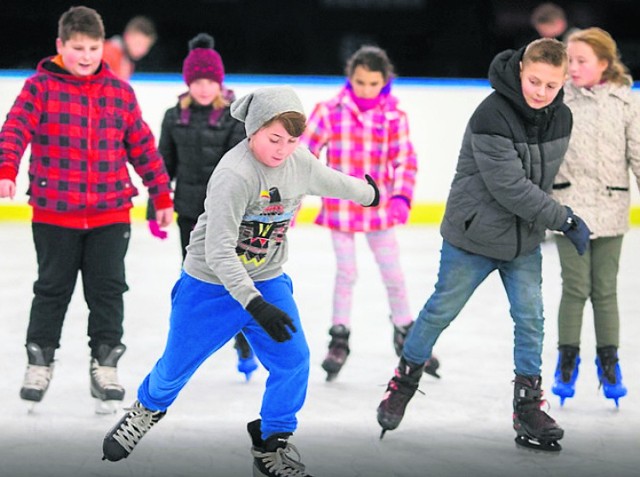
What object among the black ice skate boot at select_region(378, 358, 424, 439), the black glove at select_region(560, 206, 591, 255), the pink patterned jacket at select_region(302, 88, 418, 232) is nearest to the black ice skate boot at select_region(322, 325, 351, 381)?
the pink patterned jacket at select_region(302, 88, 418, 232)

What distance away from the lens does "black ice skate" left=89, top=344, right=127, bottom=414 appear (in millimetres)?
3707

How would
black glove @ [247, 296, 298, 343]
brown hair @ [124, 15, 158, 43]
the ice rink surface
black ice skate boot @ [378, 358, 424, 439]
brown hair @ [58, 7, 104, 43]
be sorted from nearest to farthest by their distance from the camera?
black glove @ [247, 296, 298, 343] → the ice rink surface → black ice skate boot @ [378, 358, 424, 439] → brown hair @ [58, 7, 104, 43] → brown hair @ [124, 15, 158, 43]

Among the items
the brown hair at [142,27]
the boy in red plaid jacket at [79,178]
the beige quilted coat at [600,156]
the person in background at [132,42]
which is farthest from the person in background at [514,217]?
the brown hair at [142,27]

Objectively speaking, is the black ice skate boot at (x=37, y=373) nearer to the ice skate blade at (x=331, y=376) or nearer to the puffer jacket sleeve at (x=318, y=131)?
the ice skate blade at (x=331, y=376)

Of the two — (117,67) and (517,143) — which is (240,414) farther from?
(117,67)

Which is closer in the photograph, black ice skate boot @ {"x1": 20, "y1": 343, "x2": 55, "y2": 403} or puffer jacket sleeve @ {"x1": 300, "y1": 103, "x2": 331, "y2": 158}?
black ice skate boot @ {"x1": 20, "y1": 343, "x2": 55, "y2": 403}

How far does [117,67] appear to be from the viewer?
8023mm

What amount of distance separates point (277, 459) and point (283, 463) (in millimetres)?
19

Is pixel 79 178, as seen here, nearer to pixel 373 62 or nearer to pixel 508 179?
pixel 373 62

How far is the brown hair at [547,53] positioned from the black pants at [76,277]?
55.6 inches

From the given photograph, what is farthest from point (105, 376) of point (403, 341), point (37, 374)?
point (403, 341)

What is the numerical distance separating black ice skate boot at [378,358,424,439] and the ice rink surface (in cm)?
6

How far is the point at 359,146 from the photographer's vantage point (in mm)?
4250

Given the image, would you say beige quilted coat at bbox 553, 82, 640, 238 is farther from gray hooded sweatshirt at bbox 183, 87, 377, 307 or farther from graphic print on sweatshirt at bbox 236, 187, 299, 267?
graphic print on sweatshirt at bbox 236, 187, 299, 267
